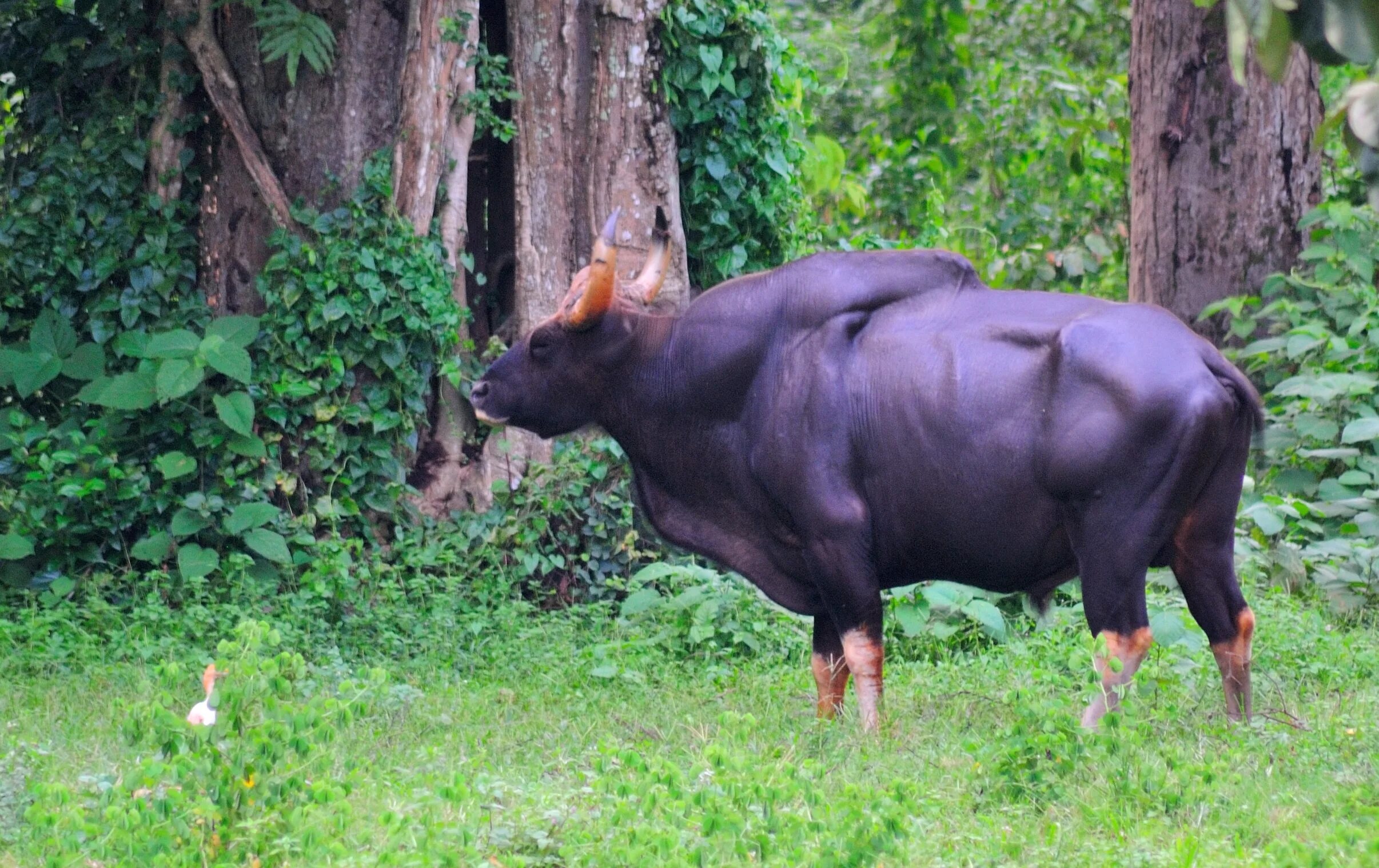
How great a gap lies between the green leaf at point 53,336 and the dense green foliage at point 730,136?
320 centimetres

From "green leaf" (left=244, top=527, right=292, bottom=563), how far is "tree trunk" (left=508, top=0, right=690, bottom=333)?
1703 millimetres

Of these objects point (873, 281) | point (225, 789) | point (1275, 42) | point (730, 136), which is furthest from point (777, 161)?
point (1275, 42)

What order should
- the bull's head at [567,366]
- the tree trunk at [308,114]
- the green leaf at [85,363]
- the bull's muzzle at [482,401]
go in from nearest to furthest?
1. the bull's head at [567,366]
2. the bull's muzzle at [482,401]
3. the green leaf at [85,363]
4. the tree trunk at [308,114]

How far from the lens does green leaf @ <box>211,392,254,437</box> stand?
733 cm

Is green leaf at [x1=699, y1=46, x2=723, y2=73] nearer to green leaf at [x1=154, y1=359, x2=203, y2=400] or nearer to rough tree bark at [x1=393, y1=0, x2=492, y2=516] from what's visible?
rough tree bark at [x1=393, y1=0, x2=492, y2=516]

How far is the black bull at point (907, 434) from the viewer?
5.21 metres

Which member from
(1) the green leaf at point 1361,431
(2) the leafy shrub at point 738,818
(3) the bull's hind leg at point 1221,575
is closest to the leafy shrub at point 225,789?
(2) the leafy shrub at point 738,818

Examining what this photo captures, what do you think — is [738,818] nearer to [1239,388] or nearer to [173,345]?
[1239,388]

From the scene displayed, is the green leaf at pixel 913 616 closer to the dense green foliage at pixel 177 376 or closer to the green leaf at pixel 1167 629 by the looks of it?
the green leaf at pixel 1167 629

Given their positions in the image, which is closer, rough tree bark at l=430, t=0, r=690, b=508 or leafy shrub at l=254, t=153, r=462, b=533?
leafy shrub at l=254, t=153, r=462, b=533

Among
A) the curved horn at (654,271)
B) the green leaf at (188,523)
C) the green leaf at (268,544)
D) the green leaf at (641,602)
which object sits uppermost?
the curved horn at (654,271)

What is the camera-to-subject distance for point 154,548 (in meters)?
7.39

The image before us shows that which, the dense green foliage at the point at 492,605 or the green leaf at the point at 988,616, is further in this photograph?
the green leaf at the point at 988,616

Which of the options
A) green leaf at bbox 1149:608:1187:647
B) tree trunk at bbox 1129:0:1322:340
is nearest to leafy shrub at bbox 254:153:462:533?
green leaf at bbox 1149:608:1187:647
